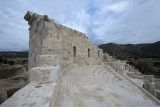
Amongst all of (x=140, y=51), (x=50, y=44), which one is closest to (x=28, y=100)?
(x=50, y=44)

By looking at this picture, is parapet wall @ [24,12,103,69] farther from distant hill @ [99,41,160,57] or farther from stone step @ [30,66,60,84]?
distant hill @ [99,41,160,57]

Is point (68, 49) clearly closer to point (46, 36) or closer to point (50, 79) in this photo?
point (46, 36)

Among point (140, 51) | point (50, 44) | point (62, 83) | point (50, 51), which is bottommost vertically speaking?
point (62, 83)

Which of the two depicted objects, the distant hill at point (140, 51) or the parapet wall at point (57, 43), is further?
the distant hill at point (140, 51)

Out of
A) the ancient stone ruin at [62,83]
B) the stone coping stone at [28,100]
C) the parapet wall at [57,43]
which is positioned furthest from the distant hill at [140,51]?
the stone coping stone at [28,100]

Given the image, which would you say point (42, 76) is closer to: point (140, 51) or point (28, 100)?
point (28, 100)

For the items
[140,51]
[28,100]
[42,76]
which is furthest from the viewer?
[140,51]

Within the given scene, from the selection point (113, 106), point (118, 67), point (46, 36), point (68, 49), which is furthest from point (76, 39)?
point (113, 106)

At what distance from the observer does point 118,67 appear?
8.30 meters

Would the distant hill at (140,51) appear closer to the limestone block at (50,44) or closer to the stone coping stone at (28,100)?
the limestone block at (50,44)

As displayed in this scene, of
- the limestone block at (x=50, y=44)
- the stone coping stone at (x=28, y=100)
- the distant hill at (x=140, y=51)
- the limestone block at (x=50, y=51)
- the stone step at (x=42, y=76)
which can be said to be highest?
the distant hill at (x=140, y=51)

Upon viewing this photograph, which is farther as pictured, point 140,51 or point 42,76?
point 140,51

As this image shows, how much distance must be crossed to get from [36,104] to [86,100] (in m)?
1.46

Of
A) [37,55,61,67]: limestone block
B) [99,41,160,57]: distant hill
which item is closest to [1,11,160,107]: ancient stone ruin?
[37,55,61,67]: limestone block
